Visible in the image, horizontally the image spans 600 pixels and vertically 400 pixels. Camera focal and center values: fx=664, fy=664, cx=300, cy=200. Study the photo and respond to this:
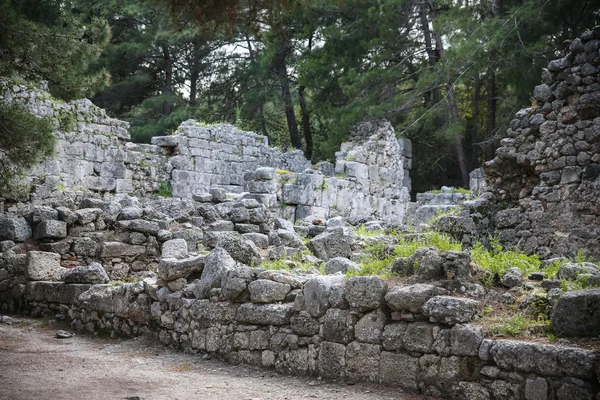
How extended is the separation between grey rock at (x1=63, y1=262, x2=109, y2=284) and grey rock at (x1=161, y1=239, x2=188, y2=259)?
3.34 ft

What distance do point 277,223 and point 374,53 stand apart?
609 inches

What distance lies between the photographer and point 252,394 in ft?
17.9

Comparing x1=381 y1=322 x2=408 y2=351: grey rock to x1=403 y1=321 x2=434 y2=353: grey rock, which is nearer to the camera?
x1=403 y1=321 x2=434 y2=353: grey rock

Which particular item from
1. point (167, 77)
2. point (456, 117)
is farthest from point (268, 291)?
point (167, 77)

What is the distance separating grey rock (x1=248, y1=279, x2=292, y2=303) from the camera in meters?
6.48

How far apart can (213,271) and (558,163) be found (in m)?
5.74

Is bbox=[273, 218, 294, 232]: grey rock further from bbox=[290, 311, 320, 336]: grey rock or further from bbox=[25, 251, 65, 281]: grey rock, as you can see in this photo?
bbox=[290, 311, 320, 336]: grey rock

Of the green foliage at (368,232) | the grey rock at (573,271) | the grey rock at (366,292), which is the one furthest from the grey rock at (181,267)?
the green foliage at (368,232)

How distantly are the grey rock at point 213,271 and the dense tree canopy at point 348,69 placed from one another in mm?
3220

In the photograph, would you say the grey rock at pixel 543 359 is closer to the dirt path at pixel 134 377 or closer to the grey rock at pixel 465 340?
the grey rock at pixel 465 340

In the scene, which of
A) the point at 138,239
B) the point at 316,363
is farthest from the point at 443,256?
the point at 138,239

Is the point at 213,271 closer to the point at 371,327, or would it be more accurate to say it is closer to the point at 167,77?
the point at 371,327

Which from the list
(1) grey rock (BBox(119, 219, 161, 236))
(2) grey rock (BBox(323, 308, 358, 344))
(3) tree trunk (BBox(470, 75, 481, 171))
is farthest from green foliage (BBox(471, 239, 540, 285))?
(3) tree trunk (BBox(470, 75, 481, 171))

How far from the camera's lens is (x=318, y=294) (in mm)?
6039
